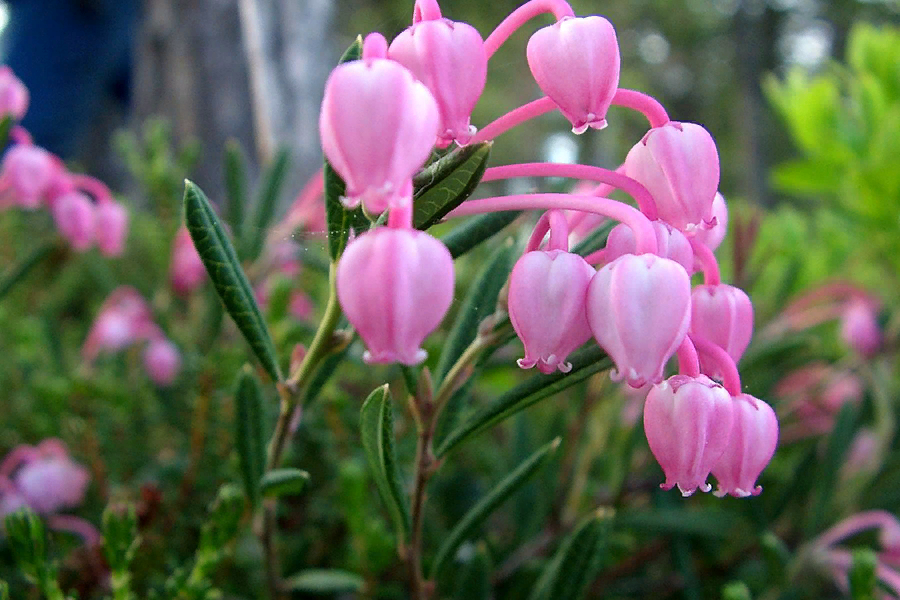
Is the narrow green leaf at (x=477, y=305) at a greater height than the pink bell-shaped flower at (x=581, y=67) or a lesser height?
lesser

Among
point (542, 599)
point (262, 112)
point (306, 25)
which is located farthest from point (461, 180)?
point (306, 25)

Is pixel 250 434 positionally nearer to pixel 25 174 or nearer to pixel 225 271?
pixel 225 271

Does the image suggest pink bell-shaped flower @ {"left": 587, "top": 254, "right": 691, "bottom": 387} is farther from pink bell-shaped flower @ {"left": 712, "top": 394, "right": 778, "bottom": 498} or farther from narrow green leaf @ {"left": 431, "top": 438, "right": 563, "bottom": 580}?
narrow green leaf @ {"left": 431, "top": 438, "right": 563, "bottom": 580}

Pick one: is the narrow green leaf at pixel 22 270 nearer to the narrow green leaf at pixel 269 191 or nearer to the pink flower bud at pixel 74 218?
the pink flower bud at pixel 74 218

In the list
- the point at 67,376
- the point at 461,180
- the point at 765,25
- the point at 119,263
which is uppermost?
the point at 461,180

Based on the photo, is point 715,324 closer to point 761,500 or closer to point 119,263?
point 761,500

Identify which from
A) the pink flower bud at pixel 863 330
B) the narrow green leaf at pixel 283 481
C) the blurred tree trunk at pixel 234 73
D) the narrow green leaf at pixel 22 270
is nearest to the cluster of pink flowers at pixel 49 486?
the narrow green leaf at pixel 22 270
